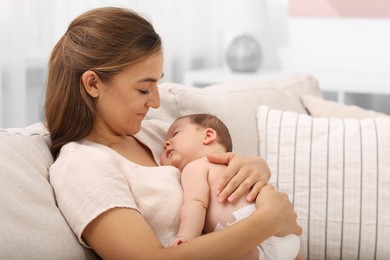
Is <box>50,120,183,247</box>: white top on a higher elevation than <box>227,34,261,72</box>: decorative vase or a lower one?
higher

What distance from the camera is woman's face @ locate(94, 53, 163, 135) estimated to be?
5.01 ft

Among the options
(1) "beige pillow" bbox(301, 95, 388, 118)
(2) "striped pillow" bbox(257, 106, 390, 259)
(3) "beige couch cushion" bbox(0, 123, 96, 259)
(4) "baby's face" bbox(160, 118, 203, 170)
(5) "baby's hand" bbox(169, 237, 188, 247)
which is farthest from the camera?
(1) "beige pillow" bbox(301, 95, 388, 118)

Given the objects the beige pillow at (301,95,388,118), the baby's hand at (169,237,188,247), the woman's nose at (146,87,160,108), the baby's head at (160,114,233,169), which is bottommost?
the baby's hand at (169,237,188,247)

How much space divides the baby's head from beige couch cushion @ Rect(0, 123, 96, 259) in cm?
32

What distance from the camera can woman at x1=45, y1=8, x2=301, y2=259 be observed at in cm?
135

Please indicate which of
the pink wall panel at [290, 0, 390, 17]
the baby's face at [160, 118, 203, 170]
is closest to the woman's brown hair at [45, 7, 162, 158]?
the baby's face at [160, 118, 203, 170]

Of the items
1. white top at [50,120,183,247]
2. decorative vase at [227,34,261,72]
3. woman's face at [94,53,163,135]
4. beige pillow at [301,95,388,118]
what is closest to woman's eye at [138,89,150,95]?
woman's face at [94,53,163,135]

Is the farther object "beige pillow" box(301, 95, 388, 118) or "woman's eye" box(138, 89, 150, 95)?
"beige pillow" box(301, 95, 388, 118)

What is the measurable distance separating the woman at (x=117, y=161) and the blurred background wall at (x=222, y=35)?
4.62 ft

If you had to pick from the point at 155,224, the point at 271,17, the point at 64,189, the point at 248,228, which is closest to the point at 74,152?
the point at 64,189

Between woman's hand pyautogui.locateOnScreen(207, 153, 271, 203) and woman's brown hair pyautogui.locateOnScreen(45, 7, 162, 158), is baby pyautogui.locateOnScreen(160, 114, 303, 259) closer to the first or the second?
woman's hand pyautogui.locateOnScreen(207, 153, 271, 203)

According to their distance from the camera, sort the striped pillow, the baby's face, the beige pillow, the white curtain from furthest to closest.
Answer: the white curtain → the beige pillow → the striped pillow → the baby's face

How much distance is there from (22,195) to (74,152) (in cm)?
16

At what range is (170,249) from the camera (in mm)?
1325
